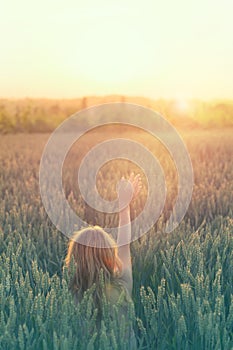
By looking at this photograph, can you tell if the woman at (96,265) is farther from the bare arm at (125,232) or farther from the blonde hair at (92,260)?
the bare arm at (125,232)

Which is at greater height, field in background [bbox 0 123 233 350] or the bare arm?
the bare arm

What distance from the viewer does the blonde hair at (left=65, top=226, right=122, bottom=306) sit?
118 inches

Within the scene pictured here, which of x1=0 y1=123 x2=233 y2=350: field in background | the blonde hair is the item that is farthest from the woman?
x1=0 y1=123 x2=233 y2=350: field in background

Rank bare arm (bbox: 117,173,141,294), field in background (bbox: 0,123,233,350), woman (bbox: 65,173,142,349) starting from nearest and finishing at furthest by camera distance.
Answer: field in background (bbox: 0,123,233,350)
woman (bbox: 65,173,142,349)
bare arm (bbox: 117,173,141,294)

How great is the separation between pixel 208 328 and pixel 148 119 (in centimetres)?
1978

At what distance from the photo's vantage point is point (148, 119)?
869 inches

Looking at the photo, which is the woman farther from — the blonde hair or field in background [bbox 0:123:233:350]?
field in background [bbox 0:123:233:350]

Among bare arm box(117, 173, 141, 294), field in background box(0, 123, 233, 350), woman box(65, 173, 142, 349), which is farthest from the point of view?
bare arm box(117, 173, 141, 294)

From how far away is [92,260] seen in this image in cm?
301

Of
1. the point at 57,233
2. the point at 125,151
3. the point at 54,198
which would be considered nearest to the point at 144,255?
the point at 57,233

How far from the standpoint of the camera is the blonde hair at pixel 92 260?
3004 mm

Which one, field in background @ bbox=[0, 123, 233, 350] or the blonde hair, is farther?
the blonde hair

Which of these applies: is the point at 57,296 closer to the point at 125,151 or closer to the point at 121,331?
the point at 121,331

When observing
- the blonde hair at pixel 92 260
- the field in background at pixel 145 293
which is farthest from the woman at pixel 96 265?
the field in background at pixel 145 293
